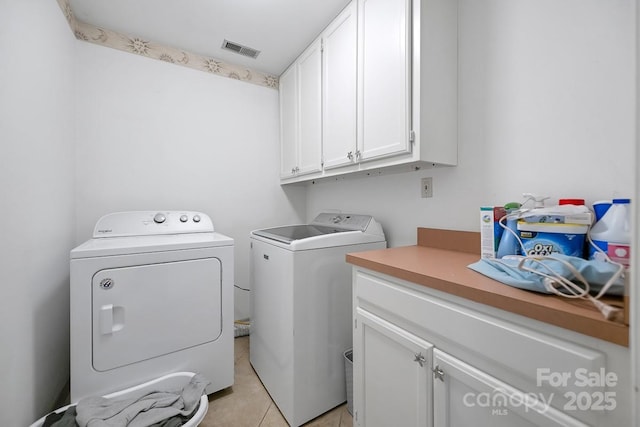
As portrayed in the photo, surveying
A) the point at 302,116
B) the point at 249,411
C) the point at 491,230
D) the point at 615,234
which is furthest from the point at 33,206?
the point at 615,234

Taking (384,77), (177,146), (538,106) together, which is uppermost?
(384,77)

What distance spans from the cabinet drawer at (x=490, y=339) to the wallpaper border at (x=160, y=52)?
2298 millimetres

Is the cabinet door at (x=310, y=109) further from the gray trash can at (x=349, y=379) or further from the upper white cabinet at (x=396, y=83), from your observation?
the gray trash can at (x=349, y=379)

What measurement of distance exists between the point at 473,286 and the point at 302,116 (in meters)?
1.80

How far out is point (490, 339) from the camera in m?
0.68

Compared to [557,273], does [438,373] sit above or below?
below

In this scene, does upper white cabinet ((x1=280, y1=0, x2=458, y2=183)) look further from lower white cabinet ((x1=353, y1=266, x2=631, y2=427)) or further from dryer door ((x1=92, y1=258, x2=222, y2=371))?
dryer door ((x1=92, y1=258, x2=222, y2=371))

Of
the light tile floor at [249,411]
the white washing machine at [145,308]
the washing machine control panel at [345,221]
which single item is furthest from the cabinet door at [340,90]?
the light tile floor at [249,411]

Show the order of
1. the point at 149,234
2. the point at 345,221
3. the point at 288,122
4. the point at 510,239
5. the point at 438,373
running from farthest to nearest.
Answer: the point at 288,122 < the point at 345,221 < the point at 149,234 < the point at 510,239 < the point at 438,373

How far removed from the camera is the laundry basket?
3.87ft

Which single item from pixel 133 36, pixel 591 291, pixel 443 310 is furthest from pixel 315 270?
pixel 133 36

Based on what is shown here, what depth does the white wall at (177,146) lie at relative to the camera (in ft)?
6.01

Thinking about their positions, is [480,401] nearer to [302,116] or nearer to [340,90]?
[340,90]

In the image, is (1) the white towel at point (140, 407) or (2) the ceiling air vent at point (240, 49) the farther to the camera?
(2) the ceiling air vent at point (240, 49)
